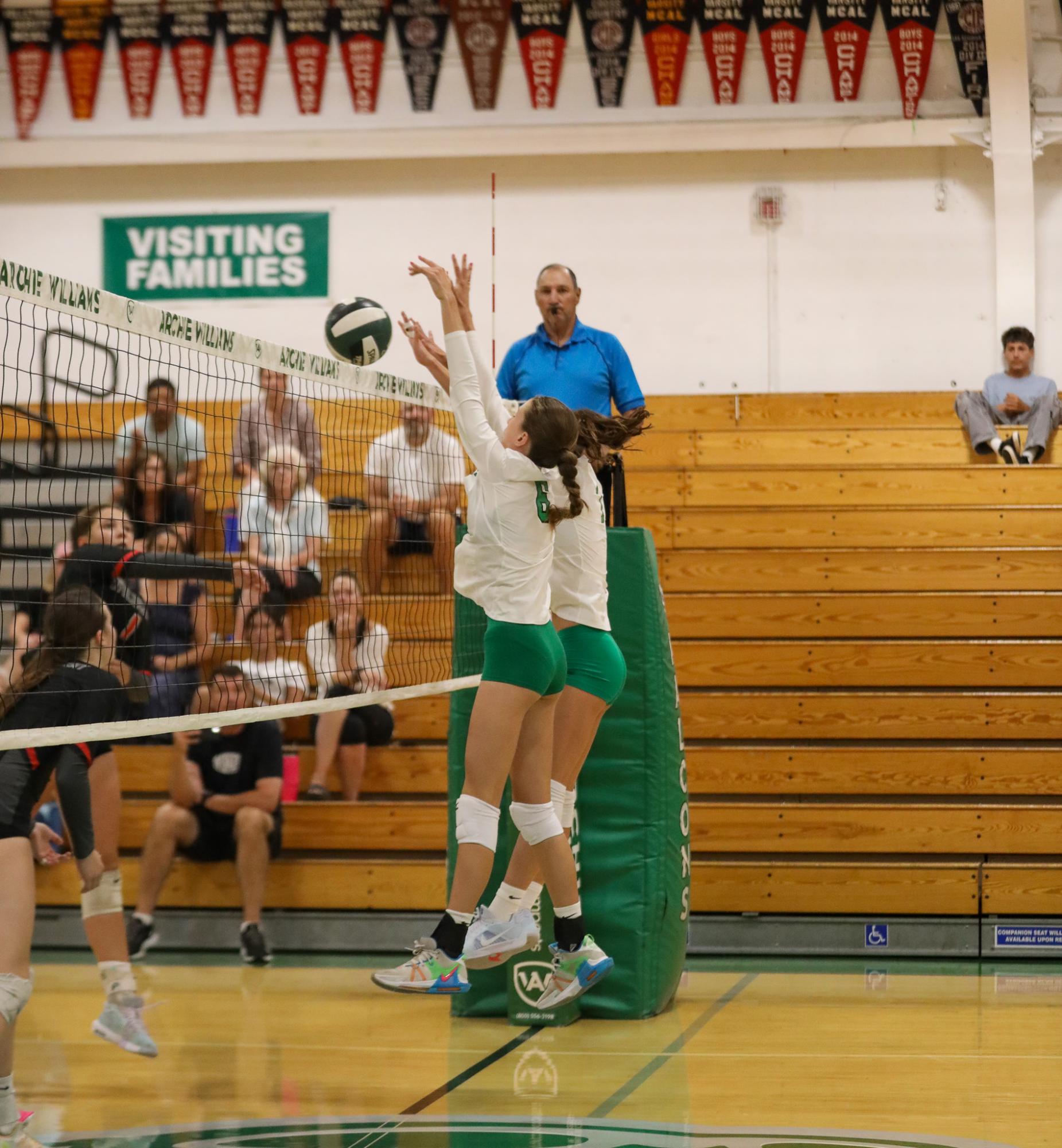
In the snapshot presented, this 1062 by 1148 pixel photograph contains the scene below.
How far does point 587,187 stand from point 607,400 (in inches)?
232

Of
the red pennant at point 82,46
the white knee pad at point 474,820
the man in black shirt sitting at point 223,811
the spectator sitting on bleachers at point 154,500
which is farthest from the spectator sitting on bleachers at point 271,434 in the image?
the red pennant at point 82,46

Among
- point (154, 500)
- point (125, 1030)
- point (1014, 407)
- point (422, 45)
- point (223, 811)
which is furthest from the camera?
point (422, 45)

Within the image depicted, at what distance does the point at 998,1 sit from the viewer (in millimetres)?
10453

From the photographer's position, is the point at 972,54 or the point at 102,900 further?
the point at 972,54

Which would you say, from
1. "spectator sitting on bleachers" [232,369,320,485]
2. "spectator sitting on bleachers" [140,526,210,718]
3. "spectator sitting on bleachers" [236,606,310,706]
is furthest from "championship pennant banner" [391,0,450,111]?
"spectator sitting on bleachers" [236,606,310,706]

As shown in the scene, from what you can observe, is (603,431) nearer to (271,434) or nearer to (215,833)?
(215,833)

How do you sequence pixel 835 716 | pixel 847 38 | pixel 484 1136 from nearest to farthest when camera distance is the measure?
pixel 484 1136, pixel 835 716, pixel 847 38

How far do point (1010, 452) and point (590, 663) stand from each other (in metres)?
5.47

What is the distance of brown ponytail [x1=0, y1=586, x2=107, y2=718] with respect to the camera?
4164 mm

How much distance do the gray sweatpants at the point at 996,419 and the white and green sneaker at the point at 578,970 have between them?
5973 millimetres

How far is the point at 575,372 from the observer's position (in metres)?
5.80

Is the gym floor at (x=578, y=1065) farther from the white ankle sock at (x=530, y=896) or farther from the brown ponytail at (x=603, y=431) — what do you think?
the brown ponytail at (x=603, y=431)

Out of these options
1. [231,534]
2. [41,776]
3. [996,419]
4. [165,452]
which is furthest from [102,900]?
[996,419]

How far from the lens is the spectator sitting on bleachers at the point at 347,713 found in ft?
23.3
